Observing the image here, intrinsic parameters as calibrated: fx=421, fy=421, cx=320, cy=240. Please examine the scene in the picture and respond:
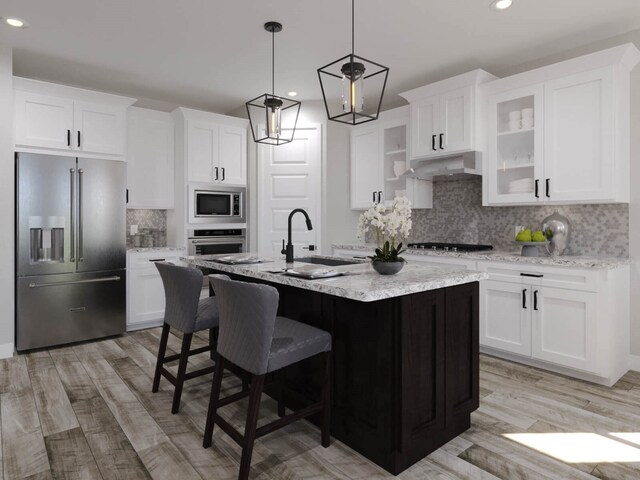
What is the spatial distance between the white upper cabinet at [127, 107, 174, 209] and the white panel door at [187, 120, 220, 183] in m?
0.28

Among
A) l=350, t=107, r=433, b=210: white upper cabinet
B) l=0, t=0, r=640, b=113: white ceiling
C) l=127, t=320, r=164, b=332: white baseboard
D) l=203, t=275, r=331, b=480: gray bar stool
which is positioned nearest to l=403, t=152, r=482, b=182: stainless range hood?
l=350, t=107, r=433, b=210: white upper cabinet

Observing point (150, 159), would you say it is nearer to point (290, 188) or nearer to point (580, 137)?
point (290, 188)

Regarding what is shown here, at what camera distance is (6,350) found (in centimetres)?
362

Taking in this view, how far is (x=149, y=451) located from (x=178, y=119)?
376 cm

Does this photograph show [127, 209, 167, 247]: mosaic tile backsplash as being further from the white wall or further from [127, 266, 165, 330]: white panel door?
the white wall

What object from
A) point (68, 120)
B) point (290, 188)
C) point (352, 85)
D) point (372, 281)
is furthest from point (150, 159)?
point (372, 281)

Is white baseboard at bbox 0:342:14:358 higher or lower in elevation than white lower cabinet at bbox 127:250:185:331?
lower

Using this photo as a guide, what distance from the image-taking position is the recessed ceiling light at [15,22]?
3.07 metres

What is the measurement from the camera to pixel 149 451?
7.00 ft

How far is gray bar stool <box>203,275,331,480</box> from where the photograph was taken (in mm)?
1826

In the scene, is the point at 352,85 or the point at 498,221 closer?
the point at 352,85

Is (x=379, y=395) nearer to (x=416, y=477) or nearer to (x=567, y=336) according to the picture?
(x=416, y=477)

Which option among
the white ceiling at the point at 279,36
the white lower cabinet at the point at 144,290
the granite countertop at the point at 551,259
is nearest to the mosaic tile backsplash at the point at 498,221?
the granite countertop at the point at 551,259

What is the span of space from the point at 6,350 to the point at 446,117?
4450 mm
